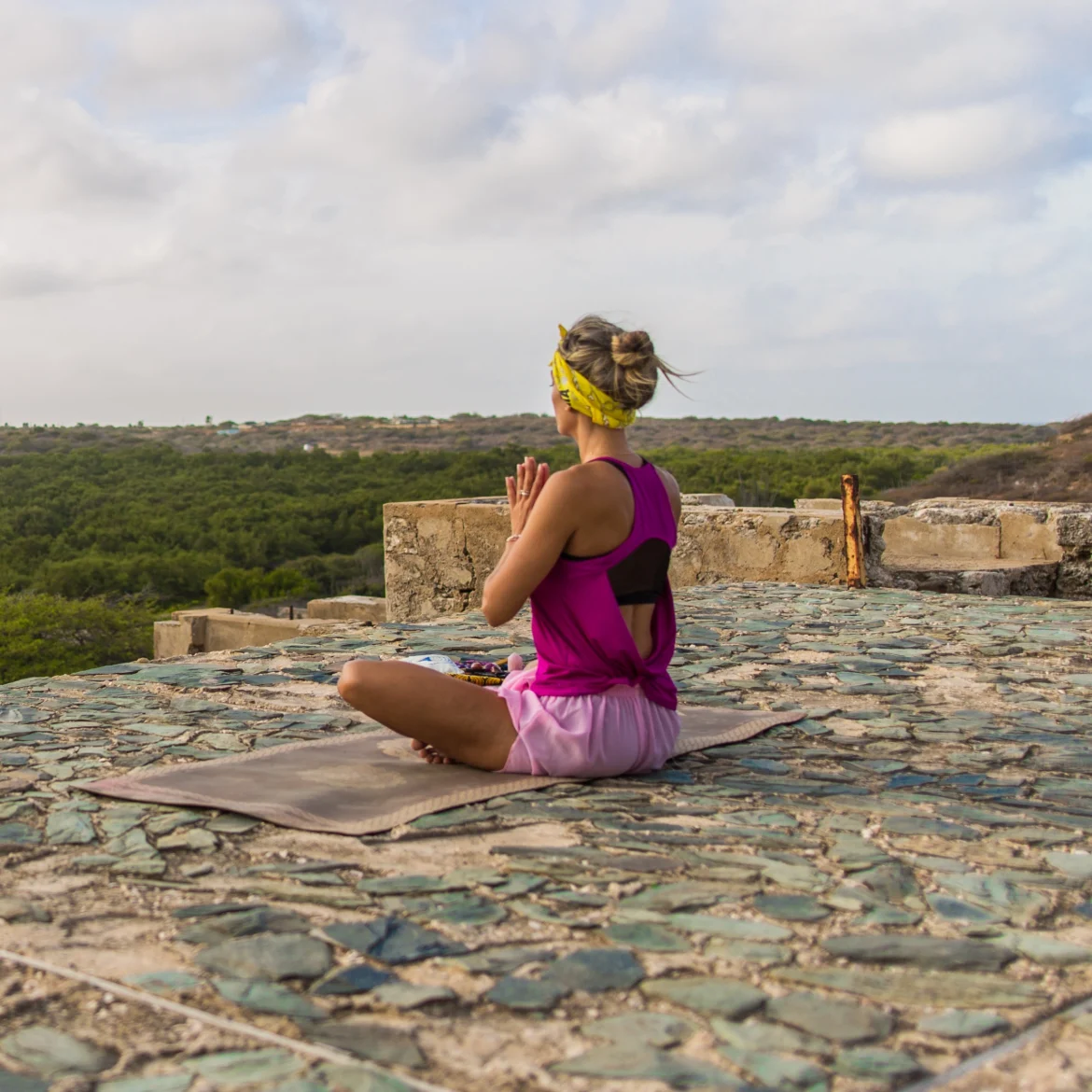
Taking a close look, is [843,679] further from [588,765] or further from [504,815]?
[504,815]

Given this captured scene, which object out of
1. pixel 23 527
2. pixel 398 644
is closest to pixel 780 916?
pixel 398 644

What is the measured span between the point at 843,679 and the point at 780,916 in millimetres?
2904

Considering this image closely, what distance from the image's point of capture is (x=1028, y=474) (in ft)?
89.8

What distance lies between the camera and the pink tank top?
365 cm

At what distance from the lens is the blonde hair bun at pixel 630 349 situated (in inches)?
141

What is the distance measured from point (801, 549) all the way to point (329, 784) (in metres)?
6.17

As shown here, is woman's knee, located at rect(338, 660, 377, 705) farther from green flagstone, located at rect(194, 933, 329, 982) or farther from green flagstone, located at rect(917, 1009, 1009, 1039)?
green flagstone, located at rect(917, 1009, 1009, 1039)

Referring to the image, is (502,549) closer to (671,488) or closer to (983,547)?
(983,547)

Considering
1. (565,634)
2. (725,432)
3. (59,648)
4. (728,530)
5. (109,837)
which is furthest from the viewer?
(725,432)

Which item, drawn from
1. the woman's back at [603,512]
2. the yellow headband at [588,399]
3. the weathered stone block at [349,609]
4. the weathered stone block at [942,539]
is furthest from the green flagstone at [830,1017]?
the weathered stone block at [349,609]

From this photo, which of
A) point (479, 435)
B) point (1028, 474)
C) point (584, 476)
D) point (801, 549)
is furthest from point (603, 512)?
point (479, 435)

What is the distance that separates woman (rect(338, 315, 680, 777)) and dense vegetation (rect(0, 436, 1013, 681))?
2460cm

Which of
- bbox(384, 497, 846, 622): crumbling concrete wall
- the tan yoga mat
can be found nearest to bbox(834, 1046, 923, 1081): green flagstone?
the tan yoga mat

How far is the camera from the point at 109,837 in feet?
10.4
